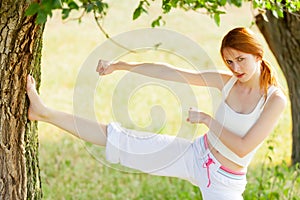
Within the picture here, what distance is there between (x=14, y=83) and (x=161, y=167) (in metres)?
0.77

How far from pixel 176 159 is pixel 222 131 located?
30 centimetres

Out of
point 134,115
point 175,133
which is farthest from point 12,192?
point 134,115

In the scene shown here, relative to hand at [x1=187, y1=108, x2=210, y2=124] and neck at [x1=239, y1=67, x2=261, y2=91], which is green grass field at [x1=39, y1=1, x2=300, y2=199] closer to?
neck at [x1=239, y1=67, x2=261, y2=91]

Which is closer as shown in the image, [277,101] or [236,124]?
[277,101]

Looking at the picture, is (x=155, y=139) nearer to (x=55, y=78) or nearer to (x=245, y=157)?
(x=245, y=157)

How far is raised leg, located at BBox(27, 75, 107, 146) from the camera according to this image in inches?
103

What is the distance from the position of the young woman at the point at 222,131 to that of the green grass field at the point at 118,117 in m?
0.64

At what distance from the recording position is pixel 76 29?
989 cm

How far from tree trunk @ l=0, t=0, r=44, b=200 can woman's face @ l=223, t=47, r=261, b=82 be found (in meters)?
0.77

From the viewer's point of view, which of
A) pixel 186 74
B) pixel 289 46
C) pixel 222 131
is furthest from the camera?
pixel 289 46

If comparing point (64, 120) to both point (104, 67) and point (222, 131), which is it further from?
point (222, 131)

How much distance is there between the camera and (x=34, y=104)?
8.61 feet

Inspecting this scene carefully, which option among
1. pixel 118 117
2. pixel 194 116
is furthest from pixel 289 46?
pixel 118 117

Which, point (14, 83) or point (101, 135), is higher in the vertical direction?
point (14, 83)
